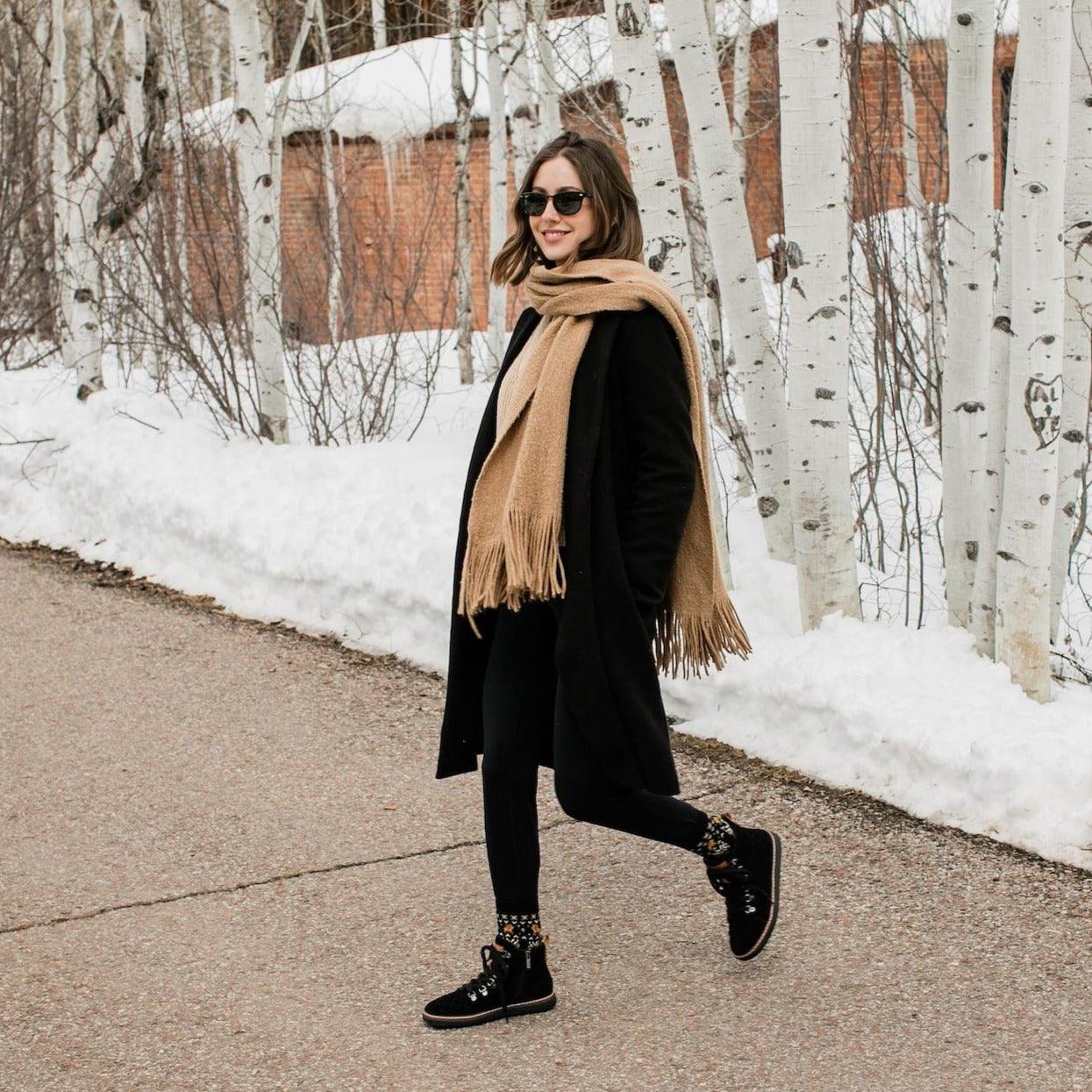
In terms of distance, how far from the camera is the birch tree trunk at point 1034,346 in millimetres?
4309

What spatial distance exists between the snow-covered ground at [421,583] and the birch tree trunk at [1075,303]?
60 cm

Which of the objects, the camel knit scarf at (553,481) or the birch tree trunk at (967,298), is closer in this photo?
the camel knit scarf at (553,481)

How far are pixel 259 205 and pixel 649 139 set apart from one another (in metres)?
3.87

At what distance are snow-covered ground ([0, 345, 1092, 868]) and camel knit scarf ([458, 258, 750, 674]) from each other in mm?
1314

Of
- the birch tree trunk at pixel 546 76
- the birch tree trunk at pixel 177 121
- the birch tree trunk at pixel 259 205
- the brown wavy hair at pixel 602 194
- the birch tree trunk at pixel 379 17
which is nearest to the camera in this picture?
the brown wavy hair at pixel 602 194

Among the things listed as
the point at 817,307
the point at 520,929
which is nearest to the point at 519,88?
the point at 817,307

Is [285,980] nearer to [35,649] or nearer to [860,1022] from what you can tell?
[860,1022]

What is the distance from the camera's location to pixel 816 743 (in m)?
4.71

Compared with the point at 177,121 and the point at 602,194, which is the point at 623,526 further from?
the point at 177,121

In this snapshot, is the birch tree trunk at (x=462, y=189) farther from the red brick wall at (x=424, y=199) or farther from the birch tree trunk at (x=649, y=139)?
the birch tree trunk at (x=649, y=139)

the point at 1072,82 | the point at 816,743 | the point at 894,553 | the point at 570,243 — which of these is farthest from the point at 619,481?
the point at 894,553

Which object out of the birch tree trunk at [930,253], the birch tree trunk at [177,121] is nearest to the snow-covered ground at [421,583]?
the birch tree trunk at [177,121]

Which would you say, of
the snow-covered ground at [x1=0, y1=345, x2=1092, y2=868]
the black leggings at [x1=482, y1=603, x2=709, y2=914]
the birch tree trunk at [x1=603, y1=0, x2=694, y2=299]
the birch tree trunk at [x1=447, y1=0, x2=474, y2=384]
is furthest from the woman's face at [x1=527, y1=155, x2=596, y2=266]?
the birch tree trunk at [x1=447, y1=0, x2=474, y2=384]

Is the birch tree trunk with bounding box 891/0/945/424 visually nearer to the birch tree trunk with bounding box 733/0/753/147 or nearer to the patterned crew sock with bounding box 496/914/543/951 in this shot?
the birch tree trunk with bounding box 733/0/753/147
